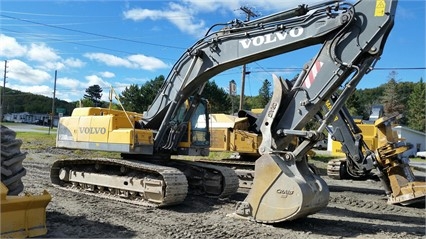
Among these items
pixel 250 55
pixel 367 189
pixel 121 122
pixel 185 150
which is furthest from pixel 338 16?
pixel 367 189

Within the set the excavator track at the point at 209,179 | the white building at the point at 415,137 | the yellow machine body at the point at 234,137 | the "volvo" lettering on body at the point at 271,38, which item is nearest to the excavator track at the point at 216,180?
the excavator track at the point at 209,179

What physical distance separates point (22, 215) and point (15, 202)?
0.23m

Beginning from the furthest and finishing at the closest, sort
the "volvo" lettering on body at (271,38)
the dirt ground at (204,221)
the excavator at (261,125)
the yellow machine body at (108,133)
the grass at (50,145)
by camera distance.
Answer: the grass at (50,145), the yellow machine body at (108,133), the "volvo" lettering on body at (271,38), the excavator at (261,125), the dirt ground at (204,221)

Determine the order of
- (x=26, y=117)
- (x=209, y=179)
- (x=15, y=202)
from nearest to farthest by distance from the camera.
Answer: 1. (x=15, y=202)
2. (x=209, y=179)
3. (x=26, y=117)

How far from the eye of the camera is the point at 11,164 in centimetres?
558

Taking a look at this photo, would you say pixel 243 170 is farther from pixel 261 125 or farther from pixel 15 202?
pixel 15 202

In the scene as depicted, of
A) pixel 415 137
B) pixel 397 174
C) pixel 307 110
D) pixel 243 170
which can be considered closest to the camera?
pixel 307 110

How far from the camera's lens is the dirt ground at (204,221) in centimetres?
621

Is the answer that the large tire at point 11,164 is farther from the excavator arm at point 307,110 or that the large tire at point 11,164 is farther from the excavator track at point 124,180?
the excavator arm at point 307,110

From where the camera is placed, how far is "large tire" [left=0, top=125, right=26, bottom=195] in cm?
547

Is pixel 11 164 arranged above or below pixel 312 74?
below

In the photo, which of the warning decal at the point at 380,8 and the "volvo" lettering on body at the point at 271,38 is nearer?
the warning decal at the point at 380,8

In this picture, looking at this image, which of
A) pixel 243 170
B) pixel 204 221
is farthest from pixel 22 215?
pixel 243 170

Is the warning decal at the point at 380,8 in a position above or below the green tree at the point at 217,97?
below
